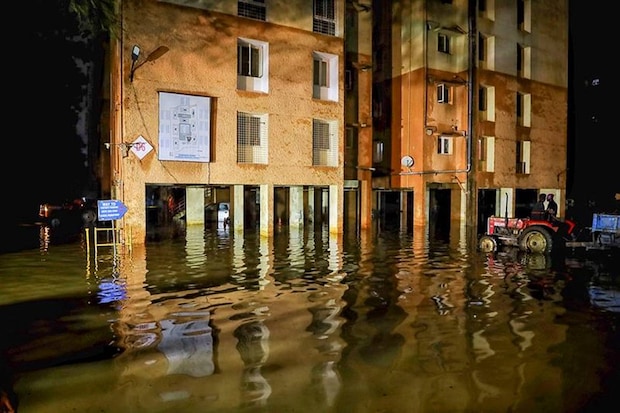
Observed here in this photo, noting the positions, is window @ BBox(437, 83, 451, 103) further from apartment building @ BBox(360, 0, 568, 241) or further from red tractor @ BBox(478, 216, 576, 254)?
red tractor @ BBox(478, 216, 576, 254)

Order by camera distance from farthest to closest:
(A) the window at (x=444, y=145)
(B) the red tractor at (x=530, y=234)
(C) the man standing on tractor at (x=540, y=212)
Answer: (A) the window at (x=444, y=145)
(C) the man standing on tractor at (x=540, y=212)
(B) the red tractor at (x=530, y=234)

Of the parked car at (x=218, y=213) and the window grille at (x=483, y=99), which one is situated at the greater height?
the window grille at (x=483, y=99)

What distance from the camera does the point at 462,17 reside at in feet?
104

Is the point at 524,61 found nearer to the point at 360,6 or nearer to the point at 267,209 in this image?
the point at 360,6

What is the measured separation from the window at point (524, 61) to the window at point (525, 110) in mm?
1405

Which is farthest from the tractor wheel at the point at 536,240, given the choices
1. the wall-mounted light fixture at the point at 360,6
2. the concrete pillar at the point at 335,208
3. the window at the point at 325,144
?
the wall-mounted light fixture at the point at 360,6

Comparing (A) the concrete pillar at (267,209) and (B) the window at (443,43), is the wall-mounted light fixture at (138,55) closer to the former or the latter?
(A) the concrete pillar at (267,209)

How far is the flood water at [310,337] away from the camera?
18.2ft

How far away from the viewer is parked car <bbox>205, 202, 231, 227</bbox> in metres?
33.4

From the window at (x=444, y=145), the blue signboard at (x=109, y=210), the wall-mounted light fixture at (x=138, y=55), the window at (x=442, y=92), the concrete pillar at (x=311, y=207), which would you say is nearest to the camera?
the blue signboard at (x=109, y=210)

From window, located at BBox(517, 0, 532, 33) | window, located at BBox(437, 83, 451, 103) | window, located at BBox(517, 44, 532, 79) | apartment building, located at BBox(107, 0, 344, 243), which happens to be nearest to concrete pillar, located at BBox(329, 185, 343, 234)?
apartment building, located at BBox(107, 0, 344, 243)

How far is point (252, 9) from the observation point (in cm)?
2244

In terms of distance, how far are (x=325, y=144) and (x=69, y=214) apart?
1859cm

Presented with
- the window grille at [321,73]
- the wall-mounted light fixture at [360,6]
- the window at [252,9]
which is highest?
the wall-mounted light fixture at [360,6]
